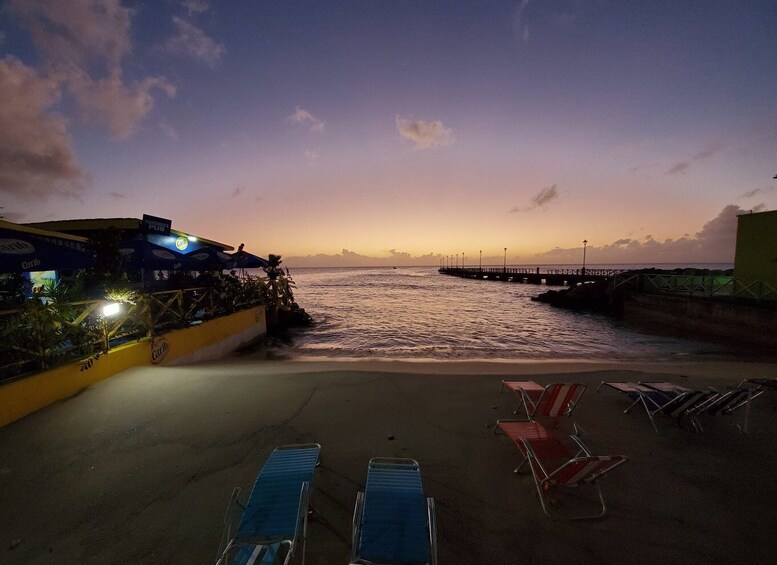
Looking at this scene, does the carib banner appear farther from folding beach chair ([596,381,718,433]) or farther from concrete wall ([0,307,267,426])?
folding beach chair ([596,381,718,433])

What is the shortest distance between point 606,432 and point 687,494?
1.48m

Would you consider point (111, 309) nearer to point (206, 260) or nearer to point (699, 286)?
point (206, 260)

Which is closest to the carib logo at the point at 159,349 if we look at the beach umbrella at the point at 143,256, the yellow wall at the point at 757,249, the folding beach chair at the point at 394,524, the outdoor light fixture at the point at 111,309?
the outdoor light fixture at the point at 111,309

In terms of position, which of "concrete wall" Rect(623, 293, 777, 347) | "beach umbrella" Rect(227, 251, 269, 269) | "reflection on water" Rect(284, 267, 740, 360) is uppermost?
"beach umbrella" Rect(227, 251, 269, 269)

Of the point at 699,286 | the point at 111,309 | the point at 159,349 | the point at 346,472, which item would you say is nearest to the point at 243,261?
the point at 159,349

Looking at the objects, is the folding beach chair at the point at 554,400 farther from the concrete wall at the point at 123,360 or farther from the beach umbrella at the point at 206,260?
the beach umbrella at the point at 206,260

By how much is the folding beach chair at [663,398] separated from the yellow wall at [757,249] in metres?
15.8

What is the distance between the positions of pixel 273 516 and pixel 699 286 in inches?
1065

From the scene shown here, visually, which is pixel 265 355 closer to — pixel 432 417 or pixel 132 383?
pixel 132 383

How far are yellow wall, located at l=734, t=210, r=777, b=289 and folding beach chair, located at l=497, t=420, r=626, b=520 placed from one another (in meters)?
18.8

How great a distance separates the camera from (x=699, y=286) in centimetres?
2036

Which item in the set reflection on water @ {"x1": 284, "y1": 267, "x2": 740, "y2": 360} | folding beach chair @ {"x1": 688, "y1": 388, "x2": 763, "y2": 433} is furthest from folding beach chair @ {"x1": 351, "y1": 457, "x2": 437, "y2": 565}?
reflection on water @ {"x1": 284, "y1": 267, "x2": 740, "y2": 360}

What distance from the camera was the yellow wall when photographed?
15.2 m

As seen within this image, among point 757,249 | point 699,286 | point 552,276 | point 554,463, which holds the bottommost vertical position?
point 554,463
